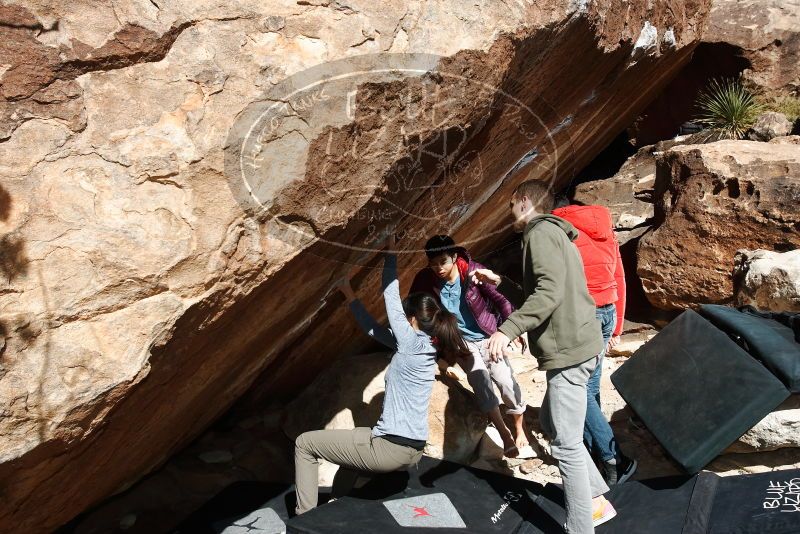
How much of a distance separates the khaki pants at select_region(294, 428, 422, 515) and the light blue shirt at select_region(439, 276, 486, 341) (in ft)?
2.39

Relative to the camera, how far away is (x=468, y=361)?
379cm

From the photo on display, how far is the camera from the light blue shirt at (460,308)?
12.3ft

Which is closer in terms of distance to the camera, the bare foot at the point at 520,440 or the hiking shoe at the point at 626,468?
the hiking shoe at the point at 626,468

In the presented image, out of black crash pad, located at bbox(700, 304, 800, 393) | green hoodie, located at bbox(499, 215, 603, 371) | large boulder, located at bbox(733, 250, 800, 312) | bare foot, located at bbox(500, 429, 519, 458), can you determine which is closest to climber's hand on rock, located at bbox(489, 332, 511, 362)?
green hoodie, located at bbox(499, 215, 603, 371)

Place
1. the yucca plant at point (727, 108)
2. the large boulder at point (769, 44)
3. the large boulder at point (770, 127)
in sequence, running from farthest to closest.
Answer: the large boulder at point (769, 44)
the yucca plant at point (727, 108)
the large boulder at point (770, 127)

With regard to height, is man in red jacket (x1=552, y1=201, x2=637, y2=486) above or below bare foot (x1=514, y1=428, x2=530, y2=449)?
above

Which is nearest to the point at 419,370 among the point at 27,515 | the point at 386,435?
the point at 386,435

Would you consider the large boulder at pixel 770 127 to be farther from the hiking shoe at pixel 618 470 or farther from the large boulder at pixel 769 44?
the hiking shoe at pixel 618 470

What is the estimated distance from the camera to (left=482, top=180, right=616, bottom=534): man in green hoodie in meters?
2.88

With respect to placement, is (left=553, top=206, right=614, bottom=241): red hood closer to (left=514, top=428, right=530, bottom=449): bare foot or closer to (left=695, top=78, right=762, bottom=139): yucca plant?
(left=514, top=428, right=530, bottom=449): bare foot

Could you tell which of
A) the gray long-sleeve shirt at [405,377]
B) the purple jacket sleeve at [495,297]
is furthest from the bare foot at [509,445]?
the gray long-sleeve shirt at [405,377]

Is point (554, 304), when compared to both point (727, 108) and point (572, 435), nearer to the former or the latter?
point (572, 435)

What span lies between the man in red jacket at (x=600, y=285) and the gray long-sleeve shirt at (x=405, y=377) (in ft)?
2.69

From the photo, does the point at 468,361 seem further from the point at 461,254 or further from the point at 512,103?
the point at 512,103
